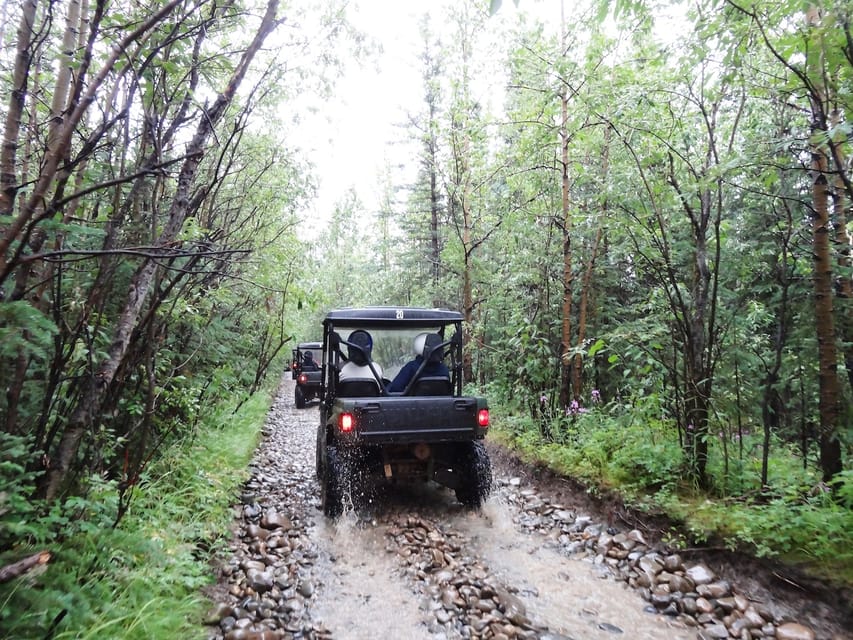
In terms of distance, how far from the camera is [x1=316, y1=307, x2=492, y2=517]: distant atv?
4.95m

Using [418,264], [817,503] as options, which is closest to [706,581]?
[817,503]

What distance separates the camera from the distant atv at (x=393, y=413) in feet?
16.2

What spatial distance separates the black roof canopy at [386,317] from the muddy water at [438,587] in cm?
211

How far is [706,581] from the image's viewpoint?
12.3 ft

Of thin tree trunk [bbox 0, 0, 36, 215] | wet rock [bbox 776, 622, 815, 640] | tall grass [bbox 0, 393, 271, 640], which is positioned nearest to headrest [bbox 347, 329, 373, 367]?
tall grass [bbox 0, 393, 271, 640]

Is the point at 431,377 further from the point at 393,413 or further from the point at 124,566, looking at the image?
the point at 124,566

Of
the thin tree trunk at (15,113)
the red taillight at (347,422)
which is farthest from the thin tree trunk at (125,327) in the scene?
the red taillight at (347,422)

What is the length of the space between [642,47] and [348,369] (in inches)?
220

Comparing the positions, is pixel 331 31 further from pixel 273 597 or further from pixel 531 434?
pixel 531 434

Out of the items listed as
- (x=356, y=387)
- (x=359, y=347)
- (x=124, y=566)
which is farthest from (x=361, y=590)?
(x=359, y=347)

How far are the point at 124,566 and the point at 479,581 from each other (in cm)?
254

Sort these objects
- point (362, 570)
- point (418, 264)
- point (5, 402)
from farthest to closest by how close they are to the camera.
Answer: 1. point (418, 264)
2. point (362, 570)
3. point (5, 402)

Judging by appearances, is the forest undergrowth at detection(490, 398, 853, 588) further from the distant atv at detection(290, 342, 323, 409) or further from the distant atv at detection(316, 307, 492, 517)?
the distant atv at detection(290, 342, 323, 409)

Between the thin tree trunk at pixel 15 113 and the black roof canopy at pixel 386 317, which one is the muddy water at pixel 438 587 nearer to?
the black roof canopy at pixel 386 317
